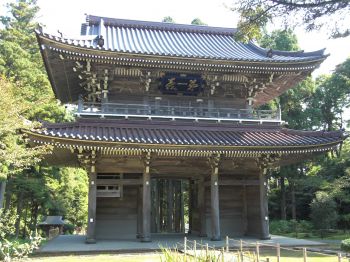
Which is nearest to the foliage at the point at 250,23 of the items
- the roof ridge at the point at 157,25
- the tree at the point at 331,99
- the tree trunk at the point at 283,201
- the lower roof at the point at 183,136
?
the lower roof at the point at 183,136

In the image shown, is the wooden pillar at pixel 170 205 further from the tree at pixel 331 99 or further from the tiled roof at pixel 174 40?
the tree at pixel 331 99

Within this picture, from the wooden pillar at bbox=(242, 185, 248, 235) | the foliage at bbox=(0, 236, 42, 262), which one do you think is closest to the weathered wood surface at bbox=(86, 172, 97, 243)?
the foliage at bbox=(0, 236, 42, 262)

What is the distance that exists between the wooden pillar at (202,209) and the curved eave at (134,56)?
6.10 m

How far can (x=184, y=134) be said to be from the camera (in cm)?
1677

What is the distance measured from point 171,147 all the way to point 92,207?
13.7 feet

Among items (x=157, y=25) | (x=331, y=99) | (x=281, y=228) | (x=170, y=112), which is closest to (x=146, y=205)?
(x=170, y=112)

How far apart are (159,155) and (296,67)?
25.7 ft

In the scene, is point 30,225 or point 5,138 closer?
point 5,138

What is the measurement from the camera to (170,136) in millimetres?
16203

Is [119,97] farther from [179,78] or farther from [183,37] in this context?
[183,37]

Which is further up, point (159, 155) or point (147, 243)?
point (159, 155)

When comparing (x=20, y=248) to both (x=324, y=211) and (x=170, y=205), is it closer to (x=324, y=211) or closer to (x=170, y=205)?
(x=170, y=205)

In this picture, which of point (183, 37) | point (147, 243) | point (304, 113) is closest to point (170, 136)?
point (147, 243)

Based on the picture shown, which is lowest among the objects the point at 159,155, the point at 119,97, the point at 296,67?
the point at 159,155
